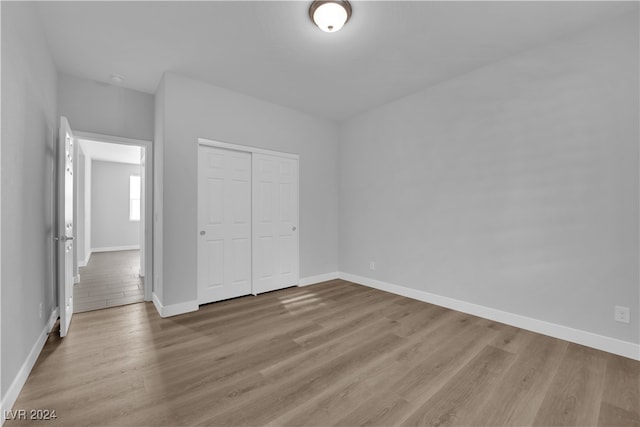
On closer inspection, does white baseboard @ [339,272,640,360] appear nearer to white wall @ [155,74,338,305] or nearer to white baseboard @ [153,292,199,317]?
white wall @ [155,74,338,305]

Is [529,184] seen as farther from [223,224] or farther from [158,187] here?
[158,187]

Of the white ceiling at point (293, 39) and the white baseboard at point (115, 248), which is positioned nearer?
the white ceiling at point (293, 39)

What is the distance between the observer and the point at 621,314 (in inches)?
90.4

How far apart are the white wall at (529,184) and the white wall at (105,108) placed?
3436 millimetres

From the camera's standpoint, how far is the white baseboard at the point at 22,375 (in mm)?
1577

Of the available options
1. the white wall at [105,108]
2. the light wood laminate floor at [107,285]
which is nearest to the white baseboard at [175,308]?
the light wood laminate floor at [107,285]

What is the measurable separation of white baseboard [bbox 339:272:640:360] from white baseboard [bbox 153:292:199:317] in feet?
8.76

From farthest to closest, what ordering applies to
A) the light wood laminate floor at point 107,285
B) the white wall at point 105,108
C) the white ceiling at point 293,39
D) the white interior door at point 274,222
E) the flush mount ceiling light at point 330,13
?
1. the white interior door at point 274,222
2. the light wood laminate floor at point 107,285
3. the white wall at point 105,108
4. the white ceiling at point 293,39
5. the flush mount ceiling light at point 330,13

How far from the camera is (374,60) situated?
299 cm

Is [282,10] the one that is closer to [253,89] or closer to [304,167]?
[253,89]

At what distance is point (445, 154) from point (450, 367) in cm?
241

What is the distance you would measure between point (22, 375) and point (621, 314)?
4530 millimetres

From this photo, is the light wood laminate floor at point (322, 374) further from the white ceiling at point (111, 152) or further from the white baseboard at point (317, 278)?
the white ceiling at point (111, 152)

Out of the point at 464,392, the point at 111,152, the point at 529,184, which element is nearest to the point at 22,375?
the point at 464,392
